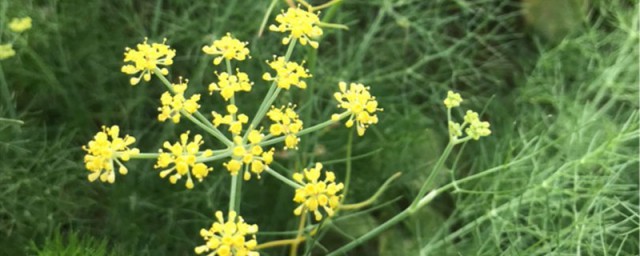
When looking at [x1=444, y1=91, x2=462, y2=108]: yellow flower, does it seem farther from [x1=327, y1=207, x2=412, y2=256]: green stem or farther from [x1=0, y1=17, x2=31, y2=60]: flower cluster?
[x1=0, y1=17, x2=31, y2=60]: flower cluster

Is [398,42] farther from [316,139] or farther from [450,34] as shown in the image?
[316,139]

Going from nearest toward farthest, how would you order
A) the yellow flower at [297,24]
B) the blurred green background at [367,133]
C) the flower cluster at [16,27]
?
1. the yellow flower at [297,24]
2. the flower cluster at [16,27]
3. the blurred green background at [367,133]

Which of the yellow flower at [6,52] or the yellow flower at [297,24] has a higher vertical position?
the yellow flower at [6,52]

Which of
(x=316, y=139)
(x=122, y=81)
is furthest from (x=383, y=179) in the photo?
(x=122, y=81)

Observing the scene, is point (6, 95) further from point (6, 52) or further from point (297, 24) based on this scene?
point (297, 24)

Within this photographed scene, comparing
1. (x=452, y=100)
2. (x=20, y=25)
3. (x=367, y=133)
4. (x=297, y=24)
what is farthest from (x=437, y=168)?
(x=20, y=25)

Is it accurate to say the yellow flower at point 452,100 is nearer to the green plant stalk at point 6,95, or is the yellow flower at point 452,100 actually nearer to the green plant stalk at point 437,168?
the green plant stalk at point 437,168

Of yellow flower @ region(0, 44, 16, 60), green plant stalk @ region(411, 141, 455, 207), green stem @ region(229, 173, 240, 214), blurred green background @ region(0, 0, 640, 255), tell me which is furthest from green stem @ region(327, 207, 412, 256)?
yellow flower @ region(0, 44, 16, 60)

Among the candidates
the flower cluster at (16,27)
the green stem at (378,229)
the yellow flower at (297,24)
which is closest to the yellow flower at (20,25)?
the flower cluster at (16,27)

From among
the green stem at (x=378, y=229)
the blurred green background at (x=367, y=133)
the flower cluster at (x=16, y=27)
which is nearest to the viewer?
the green stem at (x=378, y=229)
